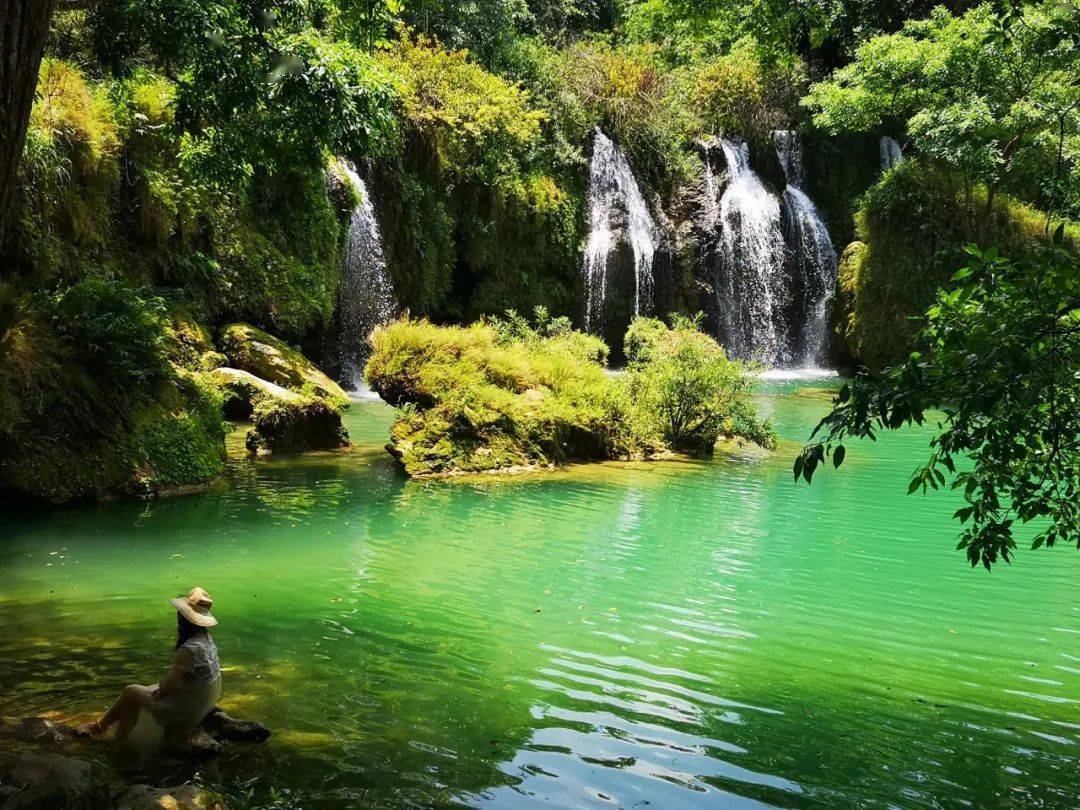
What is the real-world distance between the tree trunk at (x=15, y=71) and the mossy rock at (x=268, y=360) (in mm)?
9688

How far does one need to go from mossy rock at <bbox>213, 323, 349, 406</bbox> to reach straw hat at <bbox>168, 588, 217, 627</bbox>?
9.14 meters

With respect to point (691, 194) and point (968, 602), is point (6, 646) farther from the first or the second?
point (691, 194)

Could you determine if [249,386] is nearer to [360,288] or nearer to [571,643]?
[360,288]

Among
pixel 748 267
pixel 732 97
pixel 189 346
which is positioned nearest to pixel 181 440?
pixel 189 346

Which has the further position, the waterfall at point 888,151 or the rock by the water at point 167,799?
the waterfall at point 888,151

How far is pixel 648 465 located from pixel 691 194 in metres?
16.6

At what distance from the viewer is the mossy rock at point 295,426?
39.9ft

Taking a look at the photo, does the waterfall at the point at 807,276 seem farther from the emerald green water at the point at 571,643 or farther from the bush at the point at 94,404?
the bush at the point at 94,404

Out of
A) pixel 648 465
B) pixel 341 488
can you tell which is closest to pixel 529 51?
pixel 648 465

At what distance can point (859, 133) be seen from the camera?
97.2 ft

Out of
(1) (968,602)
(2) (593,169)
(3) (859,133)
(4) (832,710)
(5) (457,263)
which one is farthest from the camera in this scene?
(3) (859,133)

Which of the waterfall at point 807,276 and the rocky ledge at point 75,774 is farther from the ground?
the waterfall at point 807,276

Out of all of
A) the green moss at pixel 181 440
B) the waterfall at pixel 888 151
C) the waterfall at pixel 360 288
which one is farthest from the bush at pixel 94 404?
the waterfall at pixel 888 151

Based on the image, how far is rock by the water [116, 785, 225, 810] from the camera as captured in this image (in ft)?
10.0
